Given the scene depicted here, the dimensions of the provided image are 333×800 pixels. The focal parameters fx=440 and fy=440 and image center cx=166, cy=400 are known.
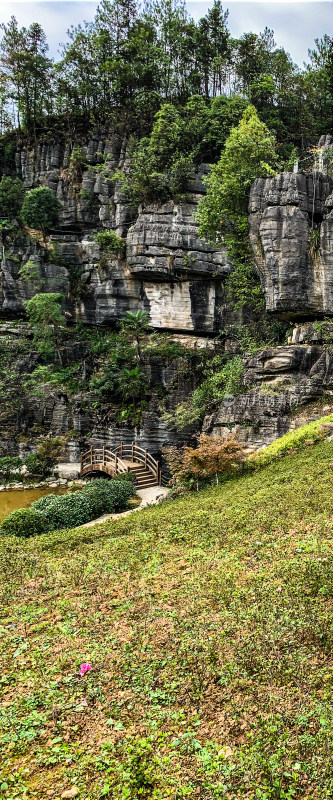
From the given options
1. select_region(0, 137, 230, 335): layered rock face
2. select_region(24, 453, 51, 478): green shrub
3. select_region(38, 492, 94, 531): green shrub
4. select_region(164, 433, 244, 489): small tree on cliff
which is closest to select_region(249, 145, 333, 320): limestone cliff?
select_region(164, 433, 244, 489): small tree on cliff

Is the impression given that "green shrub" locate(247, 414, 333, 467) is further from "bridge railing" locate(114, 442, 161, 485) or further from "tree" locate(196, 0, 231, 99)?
"tree" locate(196, 0, 231, 99)

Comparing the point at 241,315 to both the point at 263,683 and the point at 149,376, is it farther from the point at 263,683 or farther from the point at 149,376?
the point at 263,683

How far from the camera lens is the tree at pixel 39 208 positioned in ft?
82.4

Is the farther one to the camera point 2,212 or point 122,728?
point 2,212

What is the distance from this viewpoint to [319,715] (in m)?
3.04

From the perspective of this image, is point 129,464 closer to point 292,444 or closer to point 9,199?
point 292,444

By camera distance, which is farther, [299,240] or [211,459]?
[299,240]

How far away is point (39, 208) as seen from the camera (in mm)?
25172

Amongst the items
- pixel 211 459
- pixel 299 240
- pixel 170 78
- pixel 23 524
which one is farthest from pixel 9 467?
pixel 170 78

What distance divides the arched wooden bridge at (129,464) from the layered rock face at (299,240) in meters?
7.85

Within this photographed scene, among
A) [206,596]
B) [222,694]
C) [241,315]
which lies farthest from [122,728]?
[241,315]

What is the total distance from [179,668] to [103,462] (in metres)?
14.6

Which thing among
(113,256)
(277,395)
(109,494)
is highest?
(113,256)

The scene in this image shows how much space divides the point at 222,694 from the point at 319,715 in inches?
29.8
